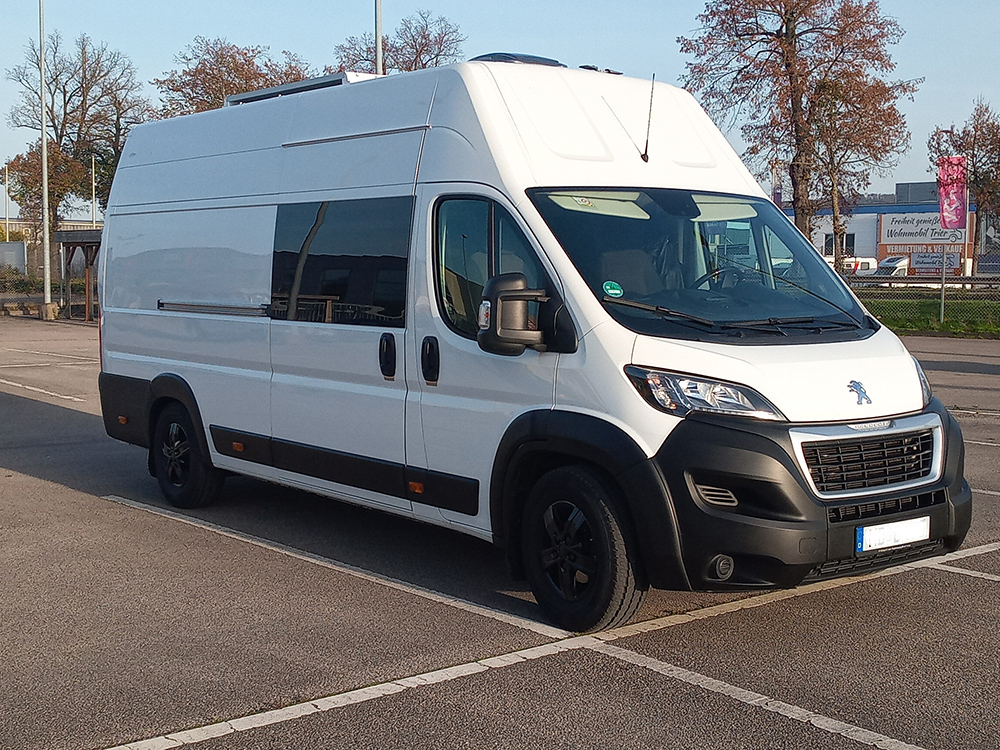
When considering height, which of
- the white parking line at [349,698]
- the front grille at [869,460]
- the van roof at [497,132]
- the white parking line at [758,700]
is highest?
the van roof at [497,132]

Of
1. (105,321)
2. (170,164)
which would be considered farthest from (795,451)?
(105,321)

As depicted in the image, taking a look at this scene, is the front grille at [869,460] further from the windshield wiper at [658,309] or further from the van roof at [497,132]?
the van roof at [497,132]

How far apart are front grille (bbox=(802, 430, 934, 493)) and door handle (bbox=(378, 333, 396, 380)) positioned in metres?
2.33

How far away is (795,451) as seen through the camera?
5.13 meters

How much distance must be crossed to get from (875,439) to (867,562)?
532 millimetres

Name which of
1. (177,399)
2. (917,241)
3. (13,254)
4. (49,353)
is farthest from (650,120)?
(917,241)

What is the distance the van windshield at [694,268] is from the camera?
5605 millimetres

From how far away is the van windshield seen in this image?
18.4 ft

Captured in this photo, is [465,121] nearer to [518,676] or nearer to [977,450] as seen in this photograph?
[518,676]

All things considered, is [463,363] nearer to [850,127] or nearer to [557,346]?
[557,346]

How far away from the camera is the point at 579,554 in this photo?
→ 5574mm

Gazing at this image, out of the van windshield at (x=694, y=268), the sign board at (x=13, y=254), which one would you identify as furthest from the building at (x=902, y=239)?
the van windshield at (x=694, y=268)

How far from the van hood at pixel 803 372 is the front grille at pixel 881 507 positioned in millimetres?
375

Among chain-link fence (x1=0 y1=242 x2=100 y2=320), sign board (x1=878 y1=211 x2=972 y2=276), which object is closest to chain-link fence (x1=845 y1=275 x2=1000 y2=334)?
chain-link fence (x1=0 y1=242 x2=100 y2=320)
